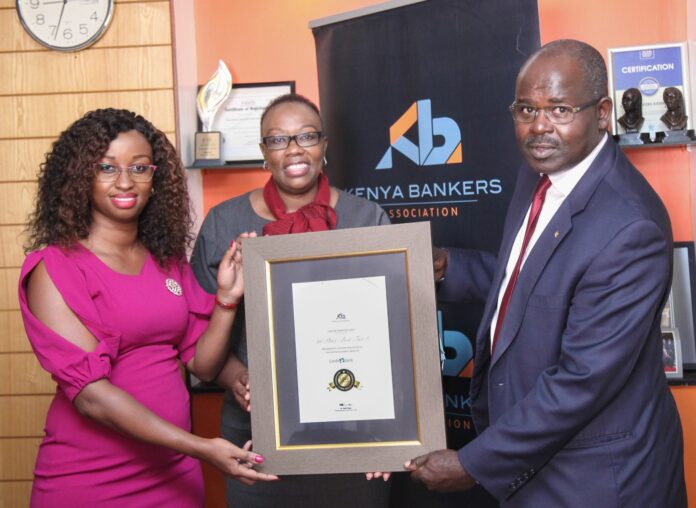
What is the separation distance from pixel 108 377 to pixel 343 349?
0.60 metres

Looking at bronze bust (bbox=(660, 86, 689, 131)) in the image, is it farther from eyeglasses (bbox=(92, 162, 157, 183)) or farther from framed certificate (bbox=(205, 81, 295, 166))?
eyeglasses (bbox=(92, 162, 157, 183))

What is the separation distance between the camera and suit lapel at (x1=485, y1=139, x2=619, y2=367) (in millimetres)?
1729

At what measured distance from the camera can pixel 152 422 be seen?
189 cm

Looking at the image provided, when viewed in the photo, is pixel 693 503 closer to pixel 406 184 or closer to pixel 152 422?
pixel 406 184

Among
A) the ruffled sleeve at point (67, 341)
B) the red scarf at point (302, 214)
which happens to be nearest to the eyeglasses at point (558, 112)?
the red scarf at point (302, 214)

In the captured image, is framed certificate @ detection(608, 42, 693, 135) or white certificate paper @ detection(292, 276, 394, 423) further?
framed certificate @ detection(608, 42, 693, 135)

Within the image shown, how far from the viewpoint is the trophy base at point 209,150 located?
3461mm

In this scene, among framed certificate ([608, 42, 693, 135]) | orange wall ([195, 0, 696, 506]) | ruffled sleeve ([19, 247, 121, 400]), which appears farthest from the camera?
orange wall ([195, 0, 696, 506])

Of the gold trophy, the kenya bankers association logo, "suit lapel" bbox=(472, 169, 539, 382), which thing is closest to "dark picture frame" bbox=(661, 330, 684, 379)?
the kenya bankers association logo

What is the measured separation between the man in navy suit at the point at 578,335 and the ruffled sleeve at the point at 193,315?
0.74 metres

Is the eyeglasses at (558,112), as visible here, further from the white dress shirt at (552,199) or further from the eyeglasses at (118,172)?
the eyeglasses at (118,172)

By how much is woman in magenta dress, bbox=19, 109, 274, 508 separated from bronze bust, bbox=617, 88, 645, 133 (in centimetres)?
182

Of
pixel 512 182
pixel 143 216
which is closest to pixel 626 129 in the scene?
pixel 512 182

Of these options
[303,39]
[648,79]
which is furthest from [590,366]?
[303,39]
